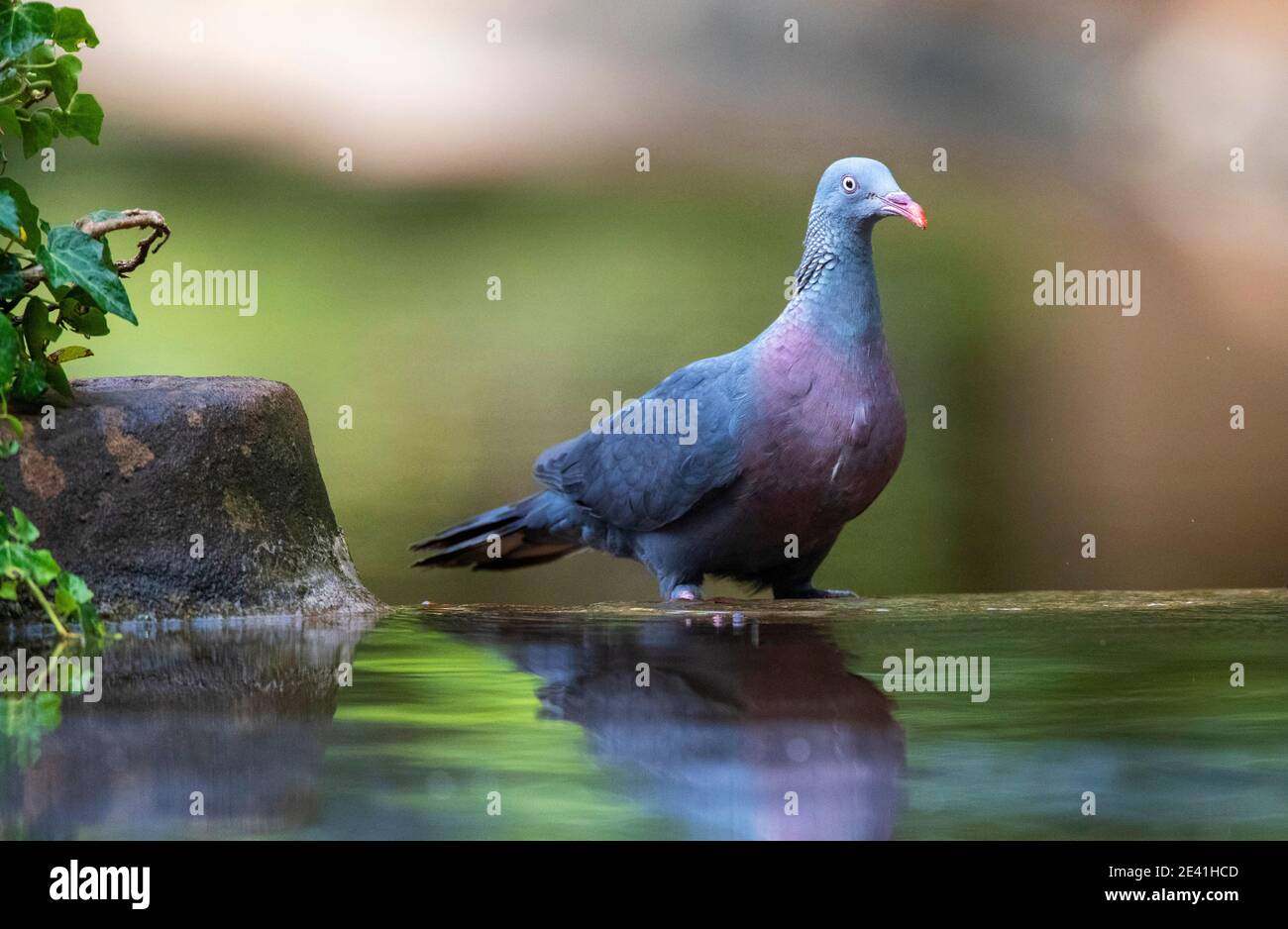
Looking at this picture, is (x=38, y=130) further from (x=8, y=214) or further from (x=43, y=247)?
(x=8, y=214)

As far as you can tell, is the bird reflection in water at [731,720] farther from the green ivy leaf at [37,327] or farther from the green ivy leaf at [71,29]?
the green ivy leaf at [71,29]

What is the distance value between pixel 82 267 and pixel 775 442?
5.79 ft

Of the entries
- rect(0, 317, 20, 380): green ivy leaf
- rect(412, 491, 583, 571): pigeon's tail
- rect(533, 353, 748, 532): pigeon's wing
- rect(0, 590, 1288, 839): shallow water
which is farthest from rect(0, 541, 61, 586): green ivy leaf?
rect(412, 491, 583, 571): pigeon's tail

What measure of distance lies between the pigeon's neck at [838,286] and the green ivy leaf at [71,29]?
191cm

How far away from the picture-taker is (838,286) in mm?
3863

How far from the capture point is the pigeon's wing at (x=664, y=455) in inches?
150

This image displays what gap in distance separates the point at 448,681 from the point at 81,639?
89 cm

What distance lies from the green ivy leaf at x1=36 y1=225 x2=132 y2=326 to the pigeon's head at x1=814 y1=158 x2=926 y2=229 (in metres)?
1.95

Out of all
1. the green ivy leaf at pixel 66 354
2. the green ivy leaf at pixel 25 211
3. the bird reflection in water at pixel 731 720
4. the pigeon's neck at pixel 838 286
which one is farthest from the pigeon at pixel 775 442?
the green ivy leaf at pixel 25 211

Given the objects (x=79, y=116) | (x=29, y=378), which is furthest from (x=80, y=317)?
(x=79, y=116)

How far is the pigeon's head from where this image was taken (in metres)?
3.86

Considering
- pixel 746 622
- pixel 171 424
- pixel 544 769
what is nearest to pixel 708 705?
pixel 544 769

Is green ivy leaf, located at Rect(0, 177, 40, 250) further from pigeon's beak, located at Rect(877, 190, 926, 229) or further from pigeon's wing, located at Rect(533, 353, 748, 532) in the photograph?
pigeon's beak, located at Rect(877, 190, 926, 229)

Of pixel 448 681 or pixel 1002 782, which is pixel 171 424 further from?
pixel 1002 782
